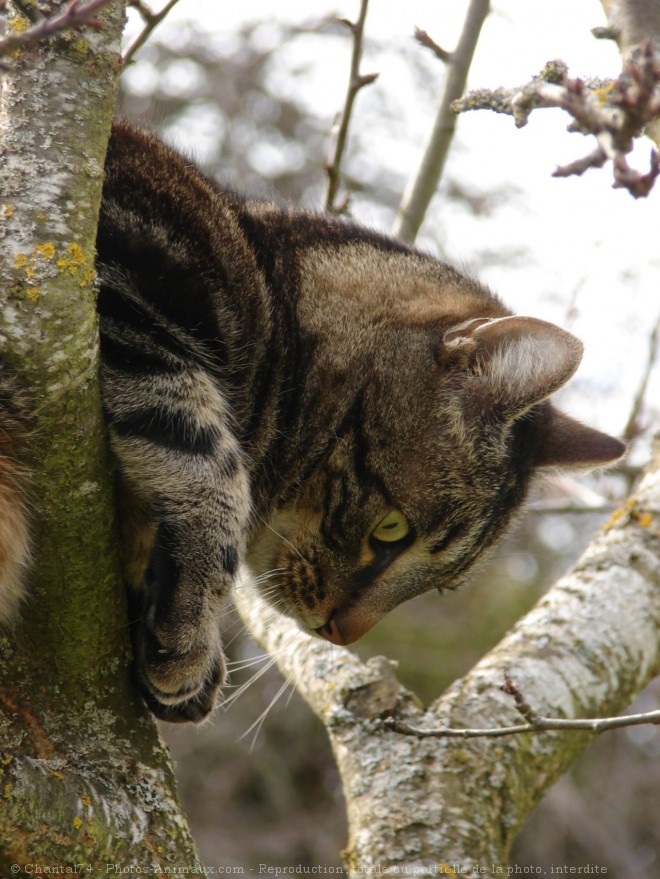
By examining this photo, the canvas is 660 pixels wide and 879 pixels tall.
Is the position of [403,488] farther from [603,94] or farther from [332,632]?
[603,94]

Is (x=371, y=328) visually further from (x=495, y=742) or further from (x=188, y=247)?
(x=495, y=742)

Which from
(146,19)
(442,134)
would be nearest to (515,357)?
(442,134)

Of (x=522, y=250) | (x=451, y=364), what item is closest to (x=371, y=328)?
(x=451, y=364)

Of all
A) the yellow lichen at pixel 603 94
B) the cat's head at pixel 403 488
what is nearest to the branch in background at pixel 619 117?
the yellow lichen at pixel 603 94

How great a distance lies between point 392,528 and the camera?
8.37ft

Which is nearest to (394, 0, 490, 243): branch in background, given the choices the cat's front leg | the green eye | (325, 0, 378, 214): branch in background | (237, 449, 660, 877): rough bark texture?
(325, 0, 378, 214): branch in background

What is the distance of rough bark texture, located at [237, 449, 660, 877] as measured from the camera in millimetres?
2322

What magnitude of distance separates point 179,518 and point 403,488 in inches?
28.5

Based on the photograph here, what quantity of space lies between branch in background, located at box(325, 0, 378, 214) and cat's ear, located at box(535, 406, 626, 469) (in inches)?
41.9

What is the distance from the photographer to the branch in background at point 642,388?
13.4 ft

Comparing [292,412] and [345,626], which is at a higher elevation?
[292,412]

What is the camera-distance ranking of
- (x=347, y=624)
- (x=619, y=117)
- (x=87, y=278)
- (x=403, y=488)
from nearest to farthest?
(x=619, y=117)
(x=87, y=278)
(x=403, y=488)
(x=347, y=624)

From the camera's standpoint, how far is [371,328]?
2537 mm

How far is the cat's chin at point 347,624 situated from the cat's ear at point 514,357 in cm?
66
